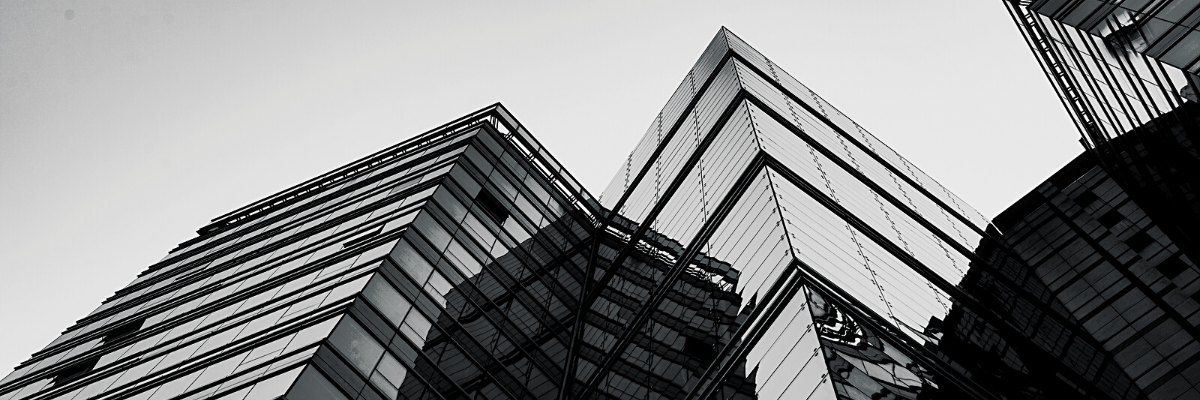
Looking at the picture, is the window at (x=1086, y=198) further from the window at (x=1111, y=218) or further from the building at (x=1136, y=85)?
the window at (x=1111, y=218)

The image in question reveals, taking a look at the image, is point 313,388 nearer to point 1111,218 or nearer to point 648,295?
point 648,295

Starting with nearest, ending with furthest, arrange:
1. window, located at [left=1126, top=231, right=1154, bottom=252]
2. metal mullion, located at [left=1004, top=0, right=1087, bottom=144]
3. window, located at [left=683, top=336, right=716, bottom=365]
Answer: window, located at [left=683, top=336, right=716, bottom=365], window, located at [left=1126, top=231, right=1154, bottom=252], metal mullion, located at [left=1004, top=0, right=1087, bottom=144]

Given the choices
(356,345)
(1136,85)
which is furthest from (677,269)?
(1136,85)

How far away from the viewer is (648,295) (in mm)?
25016

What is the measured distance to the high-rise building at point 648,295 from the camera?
59.1 feet

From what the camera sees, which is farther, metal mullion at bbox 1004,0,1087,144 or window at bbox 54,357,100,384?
metal mullion at bbox 1004,0,1087,144

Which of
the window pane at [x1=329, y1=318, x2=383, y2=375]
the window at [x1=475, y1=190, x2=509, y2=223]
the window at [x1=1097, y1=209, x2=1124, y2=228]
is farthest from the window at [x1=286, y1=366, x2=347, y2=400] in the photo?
the window at [x1=1097, y1=209, x2=1124, y2=228]

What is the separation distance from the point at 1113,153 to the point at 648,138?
68.7ft

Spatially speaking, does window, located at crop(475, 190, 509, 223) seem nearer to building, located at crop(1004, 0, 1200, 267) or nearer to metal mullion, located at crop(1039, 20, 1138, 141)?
building, located at crop(1004, 0, 1200, 267)

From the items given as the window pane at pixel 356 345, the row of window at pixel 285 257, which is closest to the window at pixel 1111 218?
the row of window at pixel 285 257

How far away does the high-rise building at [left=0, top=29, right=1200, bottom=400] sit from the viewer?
59.1ft

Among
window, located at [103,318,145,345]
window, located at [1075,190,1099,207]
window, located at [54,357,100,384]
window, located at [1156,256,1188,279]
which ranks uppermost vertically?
window, located at [1075,190,1099,207]

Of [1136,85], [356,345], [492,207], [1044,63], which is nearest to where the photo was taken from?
[356,345]

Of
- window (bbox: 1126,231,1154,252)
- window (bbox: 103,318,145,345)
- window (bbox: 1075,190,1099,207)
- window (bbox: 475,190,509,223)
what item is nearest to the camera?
window (bbox: 1126,231,1154,252)
